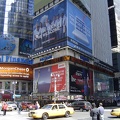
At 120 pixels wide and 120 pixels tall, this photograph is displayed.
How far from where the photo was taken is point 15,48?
81.8 metres

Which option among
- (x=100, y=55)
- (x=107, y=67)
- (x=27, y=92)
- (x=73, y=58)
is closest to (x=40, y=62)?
(x=73, y=58)

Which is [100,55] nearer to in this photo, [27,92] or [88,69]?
[88,69]

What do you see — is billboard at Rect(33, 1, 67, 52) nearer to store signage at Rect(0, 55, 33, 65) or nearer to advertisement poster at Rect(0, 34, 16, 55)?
store signage at Rect(0, 55, 33, 65)

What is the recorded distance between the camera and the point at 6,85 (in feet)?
262

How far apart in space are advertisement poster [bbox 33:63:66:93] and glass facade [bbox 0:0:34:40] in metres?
27.0

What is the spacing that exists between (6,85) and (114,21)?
69603mm

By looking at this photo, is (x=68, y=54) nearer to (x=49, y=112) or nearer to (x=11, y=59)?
(x=11, y=59)

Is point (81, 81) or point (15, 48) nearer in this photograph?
point (81, 81)

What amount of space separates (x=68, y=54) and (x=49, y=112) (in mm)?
40963

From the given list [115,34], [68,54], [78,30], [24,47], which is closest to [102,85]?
[68,54]

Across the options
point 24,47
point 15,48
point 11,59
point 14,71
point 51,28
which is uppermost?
point 51,28

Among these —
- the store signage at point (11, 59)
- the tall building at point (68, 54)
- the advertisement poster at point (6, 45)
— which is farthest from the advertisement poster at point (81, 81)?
the advertisement poster at point (6, 45)

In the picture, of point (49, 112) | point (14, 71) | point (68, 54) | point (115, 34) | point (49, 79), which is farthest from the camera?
point (115, 34)

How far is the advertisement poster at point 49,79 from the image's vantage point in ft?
198
